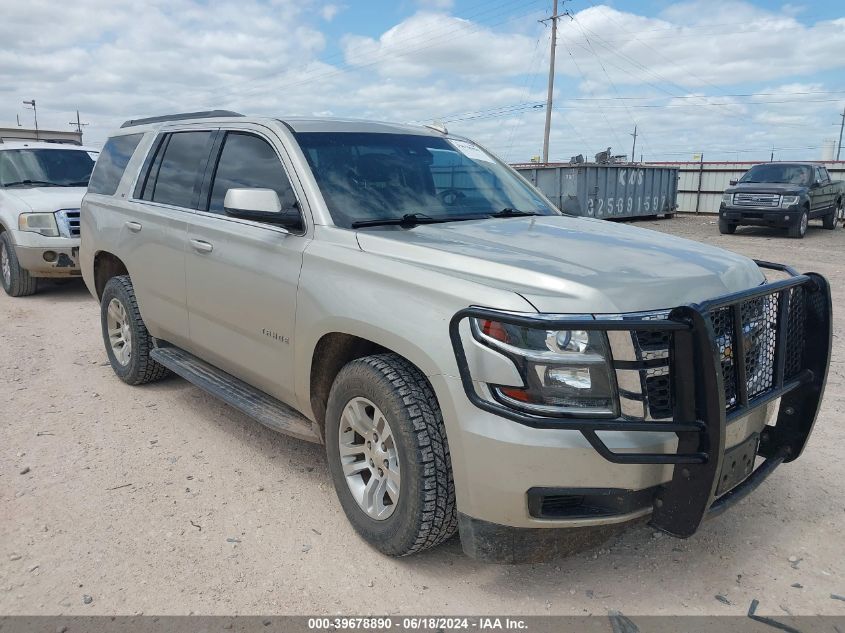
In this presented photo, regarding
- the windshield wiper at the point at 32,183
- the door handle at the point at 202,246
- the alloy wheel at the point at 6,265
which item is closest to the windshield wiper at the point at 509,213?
the door handle at the point at 202,246

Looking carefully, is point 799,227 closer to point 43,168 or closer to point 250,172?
point 43,168

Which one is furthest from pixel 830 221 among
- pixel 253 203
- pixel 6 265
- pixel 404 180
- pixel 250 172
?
pixel 253 203

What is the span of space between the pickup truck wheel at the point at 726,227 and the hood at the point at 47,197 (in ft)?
50.3

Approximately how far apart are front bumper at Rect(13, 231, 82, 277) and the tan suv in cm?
489

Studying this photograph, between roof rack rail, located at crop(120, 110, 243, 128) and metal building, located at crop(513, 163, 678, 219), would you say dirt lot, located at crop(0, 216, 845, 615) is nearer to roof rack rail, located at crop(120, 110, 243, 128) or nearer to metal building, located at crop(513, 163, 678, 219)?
roof rack rail, located at crop(120, 110, 243, 128)

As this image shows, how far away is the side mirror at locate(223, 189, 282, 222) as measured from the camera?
125 inches

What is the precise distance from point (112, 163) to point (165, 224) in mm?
1405

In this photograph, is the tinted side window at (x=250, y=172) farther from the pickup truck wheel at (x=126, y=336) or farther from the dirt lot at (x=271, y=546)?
the dirt lot at (x=271, y=546)

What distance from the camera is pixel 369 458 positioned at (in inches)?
119

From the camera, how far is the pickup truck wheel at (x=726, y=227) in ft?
59.2

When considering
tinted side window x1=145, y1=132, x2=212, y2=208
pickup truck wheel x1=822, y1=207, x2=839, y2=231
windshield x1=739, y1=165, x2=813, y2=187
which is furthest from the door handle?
pickup truck wheel x1=822, y1=207, x2=839, y2=231

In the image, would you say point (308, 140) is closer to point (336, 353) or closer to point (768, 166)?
point (336, 353)

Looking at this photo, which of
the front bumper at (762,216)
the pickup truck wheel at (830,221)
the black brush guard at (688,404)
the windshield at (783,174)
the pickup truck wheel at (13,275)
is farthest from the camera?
the pickup truck wheel at (830,221)

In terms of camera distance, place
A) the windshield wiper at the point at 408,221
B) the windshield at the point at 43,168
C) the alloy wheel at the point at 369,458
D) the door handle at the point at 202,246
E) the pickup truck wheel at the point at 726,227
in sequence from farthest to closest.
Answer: the pickup truck wheel at the point at 726,227 → the windshield at the point at 43,168 → the door handle at the point at 202,246 → the windshield wiper at the point at 408,221 → the alloy wheel at the point at 369,458
